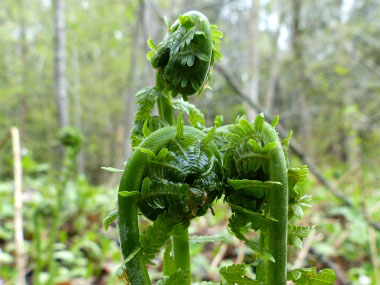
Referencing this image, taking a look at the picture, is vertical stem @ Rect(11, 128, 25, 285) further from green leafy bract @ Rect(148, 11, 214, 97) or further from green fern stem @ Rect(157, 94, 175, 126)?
green leafy bract @ Rect(148, 11, 214, 97)

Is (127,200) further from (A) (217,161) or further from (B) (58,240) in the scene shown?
(B) (58,240)

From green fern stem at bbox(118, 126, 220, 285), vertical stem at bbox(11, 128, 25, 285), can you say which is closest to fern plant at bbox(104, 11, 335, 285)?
green fern stem at bbox(118, 126, 220, 285)

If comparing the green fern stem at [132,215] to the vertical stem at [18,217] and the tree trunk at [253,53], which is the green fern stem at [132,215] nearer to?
the vertical stem at [18,217]

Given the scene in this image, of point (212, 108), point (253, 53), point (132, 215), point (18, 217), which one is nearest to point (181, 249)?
point (132, 215)

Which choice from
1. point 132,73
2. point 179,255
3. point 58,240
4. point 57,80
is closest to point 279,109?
point 132,73

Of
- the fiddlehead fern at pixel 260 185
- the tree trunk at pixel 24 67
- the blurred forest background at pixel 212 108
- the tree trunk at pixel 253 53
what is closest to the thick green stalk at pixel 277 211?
the fiddlehead fern at pixel 260 185

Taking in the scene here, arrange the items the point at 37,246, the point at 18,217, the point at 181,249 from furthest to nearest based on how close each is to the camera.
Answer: the point at 37,246 → the point at 18,217 → the point at 181,249

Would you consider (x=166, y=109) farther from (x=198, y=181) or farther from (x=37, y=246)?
(x=37, y=246)
